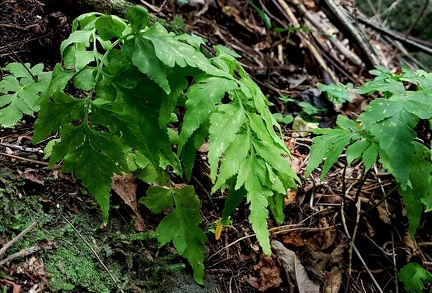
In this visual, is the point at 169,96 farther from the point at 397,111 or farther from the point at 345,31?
the point at 345,31

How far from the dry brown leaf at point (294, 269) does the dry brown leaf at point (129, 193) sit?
846 millimetres

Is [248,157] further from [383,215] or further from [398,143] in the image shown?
[383,215]

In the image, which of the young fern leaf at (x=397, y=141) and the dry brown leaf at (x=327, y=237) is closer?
the young fern leaf at (x=397, y=141)

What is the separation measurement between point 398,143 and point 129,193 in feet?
4.75

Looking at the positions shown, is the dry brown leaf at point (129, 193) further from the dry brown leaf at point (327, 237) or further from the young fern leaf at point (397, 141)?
the dry brown leaf at point (327, 237)

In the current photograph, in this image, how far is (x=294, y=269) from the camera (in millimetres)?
2455

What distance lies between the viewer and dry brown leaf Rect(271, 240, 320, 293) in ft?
7.84

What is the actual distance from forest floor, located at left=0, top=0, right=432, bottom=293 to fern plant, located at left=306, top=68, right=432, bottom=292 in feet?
1.26

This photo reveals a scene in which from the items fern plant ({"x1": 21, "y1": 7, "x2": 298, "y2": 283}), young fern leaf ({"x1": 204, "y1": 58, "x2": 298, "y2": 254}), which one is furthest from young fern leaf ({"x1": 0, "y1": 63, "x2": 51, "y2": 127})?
young fern leaf ({"x1": 204, "y1": 58, "x2": 298, "y2": 254})

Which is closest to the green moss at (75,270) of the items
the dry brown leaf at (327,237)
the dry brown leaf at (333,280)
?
the dry brown leaf at (333,280)

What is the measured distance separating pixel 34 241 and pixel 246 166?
1.00 metres

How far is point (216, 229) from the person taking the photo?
2.40 meters

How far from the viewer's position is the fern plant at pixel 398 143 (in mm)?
1970

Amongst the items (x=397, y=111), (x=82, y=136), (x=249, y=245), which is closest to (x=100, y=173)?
(x=82, y=136)
